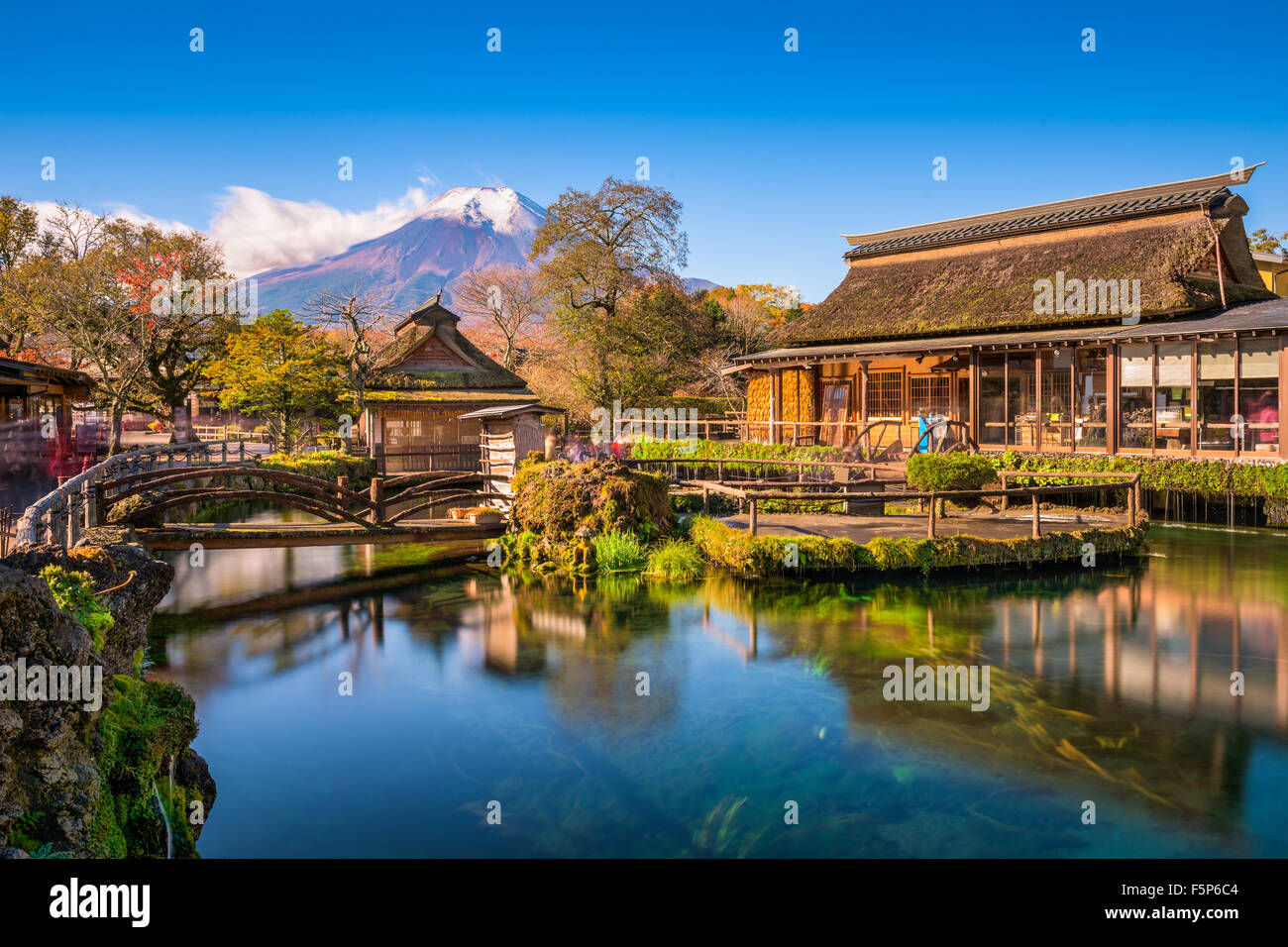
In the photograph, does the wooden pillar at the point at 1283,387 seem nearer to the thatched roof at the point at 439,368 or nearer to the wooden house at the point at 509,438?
the wooden house at the point at 509,438

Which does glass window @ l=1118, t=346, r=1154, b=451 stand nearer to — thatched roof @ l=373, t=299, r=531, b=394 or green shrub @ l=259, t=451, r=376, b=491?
green shrub @ l=259, t=451, r=376, b=491

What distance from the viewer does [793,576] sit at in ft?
50.5

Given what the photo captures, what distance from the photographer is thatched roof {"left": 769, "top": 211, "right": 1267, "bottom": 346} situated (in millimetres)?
24359

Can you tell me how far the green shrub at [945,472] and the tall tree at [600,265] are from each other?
18869 mm

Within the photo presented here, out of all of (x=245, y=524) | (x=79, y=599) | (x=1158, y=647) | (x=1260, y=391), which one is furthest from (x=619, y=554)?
(x=1260, y=391)

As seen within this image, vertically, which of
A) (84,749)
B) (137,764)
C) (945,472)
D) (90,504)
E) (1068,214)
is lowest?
(137,764)

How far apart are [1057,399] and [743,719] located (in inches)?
816

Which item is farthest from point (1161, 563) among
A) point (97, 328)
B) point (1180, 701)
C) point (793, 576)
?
point (97, 328)

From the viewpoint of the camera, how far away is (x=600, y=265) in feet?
117

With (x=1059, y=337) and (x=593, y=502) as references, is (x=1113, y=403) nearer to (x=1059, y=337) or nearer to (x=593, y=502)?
(x=1059, y=337)

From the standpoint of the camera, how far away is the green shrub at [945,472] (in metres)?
17.8
